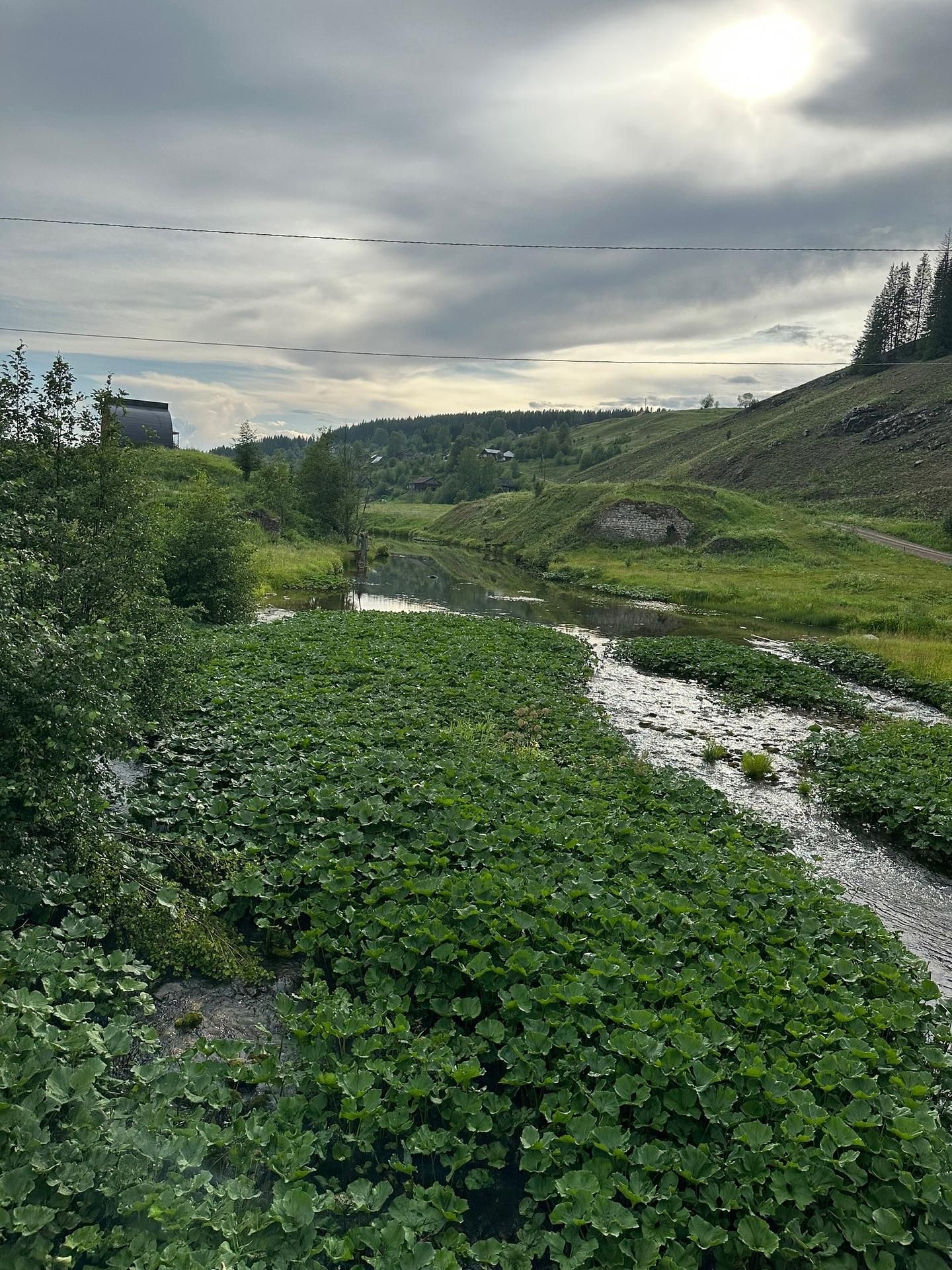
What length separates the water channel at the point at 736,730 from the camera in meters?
10.8

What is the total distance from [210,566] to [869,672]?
25.0 metres

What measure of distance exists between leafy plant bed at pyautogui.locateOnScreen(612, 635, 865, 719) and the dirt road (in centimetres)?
3562

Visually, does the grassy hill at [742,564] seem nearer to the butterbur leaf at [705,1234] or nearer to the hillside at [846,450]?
the hillside at [846,450]

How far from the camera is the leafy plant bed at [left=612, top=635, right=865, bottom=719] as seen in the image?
20719mm

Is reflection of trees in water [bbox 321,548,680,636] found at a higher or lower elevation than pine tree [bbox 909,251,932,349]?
lower

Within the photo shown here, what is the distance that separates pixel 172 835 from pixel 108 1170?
5088mm

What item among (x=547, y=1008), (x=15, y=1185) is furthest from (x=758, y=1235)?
(x=15, y=1185)

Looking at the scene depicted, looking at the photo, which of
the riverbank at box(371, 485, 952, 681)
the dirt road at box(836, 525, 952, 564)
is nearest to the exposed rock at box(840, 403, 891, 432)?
the riverbank at box(371, 485, 952, 681)

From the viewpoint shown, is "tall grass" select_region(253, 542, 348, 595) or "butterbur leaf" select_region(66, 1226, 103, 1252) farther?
"tall grass" select_region(253, 542, 348, 595)

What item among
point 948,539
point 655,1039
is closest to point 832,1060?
point 655,1039

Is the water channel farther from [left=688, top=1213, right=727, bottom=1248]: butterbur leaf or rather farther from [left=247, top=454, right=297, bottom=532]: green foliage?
[left=247, top=454, right=297, bottom=532]: green foliage

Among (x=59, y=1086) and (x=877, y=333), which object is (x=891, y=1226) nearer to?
(x=59, y=1086)

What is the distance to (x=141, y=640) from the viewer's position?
9578 mm

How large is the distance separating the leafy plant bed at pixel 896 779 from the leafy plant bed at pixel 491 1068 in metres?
3.82
